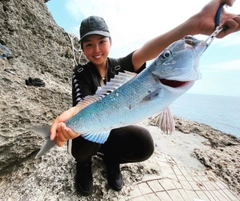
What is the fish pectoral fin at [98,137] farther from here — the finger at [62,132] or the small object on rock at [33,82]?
the small object on rock at [33,82]

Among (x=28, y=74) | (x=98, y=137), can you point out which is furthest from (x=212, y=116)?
(x=98, y=137)

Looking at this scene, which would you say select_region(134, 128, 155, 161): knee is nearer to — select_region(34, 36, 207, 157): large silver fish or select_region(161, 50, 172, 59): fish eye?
select_region(34, 36, 207, 157): large silver fish

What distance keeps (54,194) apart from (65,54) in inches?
162

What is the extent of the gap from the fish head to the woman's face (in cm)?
102

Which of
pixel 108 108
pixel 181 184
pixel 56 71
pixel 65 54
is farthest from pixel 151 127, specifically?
pixel 108 108

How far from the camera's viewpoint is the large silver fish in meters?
1.06

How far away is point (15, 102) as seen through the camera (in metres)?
2.45

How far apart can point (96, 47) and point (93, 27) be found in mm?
200

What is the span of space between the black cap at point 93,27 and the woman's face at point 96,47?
5 centimetres

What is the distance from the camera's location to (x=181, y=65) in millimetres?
1062

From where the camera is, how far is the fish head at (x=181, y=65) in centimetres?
105

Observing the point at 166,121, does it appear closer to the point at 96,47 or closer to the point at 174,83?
the point at 174,83

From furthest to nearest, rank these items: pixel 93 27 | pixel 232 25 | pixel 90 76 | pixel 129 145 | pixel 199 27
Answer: pixel 129 145 < pixel 90 76 < pixel 93 27 < pixel 199 27 < pixel 232 25

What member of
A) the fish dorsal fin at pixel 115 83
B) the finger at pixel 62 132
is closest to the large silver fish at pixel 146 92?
the fish dorsal fin at pixel 115 83
